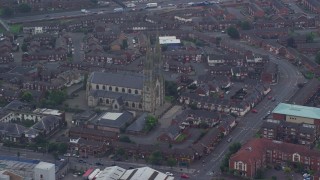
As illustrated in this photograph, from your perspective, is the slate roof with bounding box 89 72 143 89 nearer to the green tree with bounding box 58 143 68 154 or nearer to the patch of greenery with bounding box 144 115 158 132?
the patch of greenery with bounding box 144 115 158 132

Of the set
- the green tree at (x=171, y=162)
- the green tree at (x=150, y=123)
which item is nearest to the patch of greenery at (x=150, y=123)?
the green tree at (x=150, y=123)

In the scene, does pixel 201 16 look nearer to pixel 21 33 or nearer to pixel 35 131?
pixel 21 33

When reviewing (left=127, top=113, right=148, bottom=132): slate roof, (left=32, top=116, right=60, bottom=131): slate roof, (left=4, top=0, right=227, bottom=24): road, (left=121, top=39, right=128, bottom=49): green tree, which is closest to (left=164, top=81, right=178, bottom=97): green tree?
(left=127, top=113, right=148, bottom=132): slate roof

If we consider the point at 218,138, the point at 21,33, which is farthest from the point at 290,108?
the point at 21,33

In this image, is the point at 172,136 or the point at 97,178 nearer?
the point at 97,178

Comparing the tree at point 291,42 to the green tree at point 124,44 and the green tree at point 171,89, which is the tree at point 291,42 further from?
the green tree at point 171,89

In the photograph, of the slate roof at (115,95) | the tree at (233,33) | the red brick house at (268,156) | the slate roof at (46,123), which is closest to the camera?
the red brick house at (268,156)

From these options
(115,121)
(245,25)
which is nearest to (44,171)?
(115,121)
